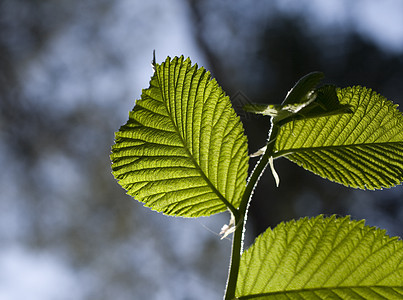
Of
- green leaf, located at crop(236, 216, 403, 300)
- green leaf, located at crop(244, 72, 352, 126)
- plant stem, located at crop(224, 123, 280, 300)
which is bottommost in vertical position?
green leaf, located at crop(236, 216, 403, 300)

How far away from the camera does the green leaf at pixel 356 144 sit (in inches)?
13.1

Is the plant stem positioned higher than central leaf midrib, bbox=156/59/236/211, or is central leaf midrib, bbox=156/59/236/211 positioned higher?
central leaf midrib, bbox=156/59/236/211

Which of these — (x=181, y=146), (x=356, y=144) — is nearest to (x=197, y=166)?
(x=181, y=146)

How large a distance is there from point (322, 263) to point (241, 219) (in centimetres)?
6

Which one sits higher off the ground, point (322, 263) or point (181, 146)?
point (181, 146)

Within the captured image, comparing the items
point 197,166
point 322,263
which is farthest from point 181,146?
point 322,263

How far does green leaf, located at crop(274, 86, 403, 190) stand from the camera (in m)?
0.33

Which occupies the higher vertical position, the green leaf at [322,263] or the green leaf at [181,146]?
the green leaf at [181,146]

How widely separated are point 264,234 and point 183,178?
2.8 inches

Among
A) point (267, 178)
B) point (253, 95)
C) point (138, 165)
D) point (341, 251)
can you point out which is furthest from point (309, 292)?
point (253, 95)

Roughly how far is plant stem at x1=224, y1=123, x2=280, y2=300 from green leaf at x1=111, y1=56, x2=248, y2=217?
0.08 ft

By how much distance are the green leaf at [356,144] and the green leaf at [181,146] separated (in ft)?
0.14

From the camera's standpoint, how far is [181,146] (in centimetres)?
33

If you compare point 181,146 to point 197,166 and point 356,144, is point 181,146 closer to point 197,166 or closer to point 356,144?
point 197,166
